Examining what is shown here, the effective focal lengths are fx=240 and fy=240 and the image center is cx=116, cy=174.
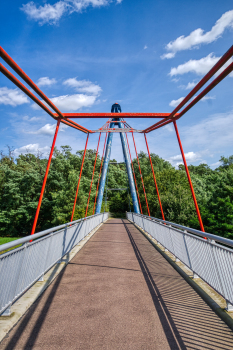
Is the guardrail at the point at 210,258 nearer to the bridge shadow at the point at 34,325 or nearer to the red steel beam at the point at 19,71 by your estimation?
the bridge shadow at the point at 34,325

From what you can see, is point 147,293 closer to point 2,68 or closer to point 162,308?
point 162,308

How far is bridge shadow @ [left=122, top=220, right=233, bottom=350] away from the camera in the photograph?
99.4 inches

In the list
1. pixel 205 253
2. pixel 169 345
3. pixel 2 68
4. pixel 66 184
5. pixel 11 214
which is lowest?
pixel 169 345

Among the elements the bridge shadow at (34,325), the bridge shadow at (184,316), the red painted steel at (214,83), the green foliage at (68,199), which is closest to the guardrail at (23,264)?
the bridge shadow at (34,325)

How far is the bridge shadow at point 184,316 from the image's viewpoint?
2.53 m

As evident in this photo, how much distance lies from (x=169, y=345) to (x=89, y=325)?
944 millimetres

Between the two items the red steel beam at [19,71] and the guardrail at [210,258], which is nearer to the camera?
the guardrail at [210,258]

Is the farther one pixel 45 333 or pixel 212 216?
pixel 212 216

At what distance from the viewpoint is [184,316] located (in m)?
3.10

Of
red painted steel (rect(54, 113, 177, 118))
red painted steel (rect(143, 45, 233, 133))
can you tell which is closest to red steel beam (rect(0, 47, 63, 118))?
red painted steel (rect(54, 113, 177, 118))

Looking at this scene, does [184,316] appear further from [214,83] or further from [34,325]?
[214,83]

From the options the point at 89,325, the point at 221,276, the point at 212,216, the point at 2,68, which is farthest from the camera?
the point at 212,216

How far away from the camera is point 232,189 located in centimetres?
2962

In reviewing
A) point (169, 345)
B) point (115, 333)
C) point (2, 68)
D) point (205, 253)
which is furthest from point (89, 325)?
point (2, 68)
